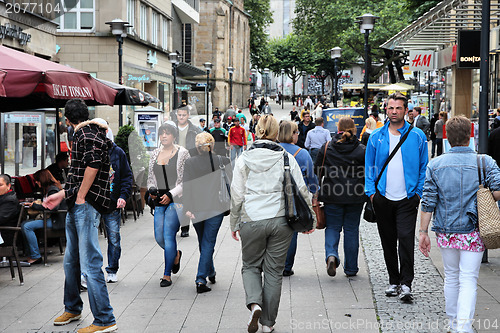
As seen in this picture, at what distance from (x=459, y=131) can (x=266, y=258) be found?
1834mm

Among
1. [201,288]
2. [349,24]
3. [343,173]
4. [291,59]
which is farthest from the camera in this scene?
[291,59]

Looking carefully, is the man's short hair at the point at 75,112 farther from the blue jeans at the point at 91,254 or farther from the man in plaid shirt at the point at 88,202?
the blue jeans at the point at 91,254

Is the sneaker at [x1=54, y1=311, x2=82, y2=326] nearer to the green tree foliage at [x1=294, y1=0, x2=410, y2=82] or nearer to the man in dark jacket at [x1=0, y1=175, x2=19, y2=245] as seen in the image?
the man in dark jacket at [x1=0, y1=175, x2=19, y2=245]

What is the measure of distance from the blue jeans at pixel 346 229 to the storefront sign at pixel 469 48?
32.0 ft

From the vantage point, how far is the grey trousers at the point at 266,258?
18.4 feet

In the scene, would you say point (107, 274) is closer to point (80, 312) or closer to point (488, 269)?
point (80, 312)

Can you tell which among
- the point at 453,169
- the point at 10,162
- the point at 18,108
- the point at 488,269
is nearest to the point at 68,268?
the point at 453,169

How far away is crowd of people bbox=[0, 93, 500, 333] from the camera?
5.39 metres

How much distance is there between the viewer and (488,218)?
519 centimetres

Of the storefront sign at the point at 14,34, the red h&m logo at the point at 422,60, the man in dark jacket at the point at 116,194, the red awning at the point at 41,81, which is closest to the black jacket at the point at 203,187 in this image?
the man in dark jacket at the point at 116,194

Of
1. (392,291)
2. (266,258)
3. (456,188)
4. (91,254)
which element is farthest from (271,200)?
(392,291)

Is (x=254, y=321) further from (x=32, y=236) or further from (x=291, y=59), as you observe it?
(x=291, y=59)

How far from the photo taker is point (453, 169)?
5398 mm

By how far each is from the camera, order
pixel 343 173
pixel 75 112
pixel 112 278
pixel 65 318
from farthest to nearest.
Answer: pixel 112 278 → pixel 343 173 → pixel 65 318 → pixel 75 112
